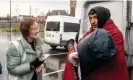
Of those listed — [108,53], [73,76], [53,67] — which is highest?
[108,53]

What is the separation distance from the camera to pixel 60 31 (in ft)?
58.4

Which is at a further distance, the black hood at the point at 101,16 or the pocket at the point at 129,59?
the pocket at the point at 129,59

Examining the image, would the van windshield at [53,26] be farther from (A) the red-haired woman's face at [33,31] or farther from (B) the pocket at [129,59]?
(A) the red-haired woman's face at [33,31]

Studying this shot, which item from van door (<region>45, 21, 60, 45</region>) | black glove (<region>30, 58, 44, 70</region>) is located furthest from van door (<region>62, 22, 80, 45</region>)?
black glove (<region>30, 58, 44, 70</region>)

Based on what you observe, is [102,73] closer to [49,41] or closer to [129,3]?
[129,3]

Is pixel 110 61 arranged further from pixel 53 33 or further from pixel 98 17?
pixel 53 33

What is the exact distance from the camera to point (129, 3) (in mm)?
5598

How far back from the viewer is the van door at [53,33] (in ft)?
58.2

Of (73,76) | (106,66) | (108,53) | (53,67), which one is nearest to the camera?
(108,53)

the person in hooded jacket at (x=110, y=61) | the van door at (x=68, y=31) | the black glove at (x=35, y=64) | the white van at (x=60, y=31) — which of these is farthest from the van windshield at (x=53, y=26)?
the person in hooded jacket at (x=110, y=61)

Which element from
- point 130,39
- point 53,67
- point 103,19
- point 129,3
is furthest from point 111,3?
point 53,67

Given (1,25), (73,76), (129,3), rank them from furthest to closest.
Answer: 1. (1,25)
2. (129,3)
3. (73,76)

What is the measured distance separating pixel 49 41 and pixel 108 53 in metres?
15.4

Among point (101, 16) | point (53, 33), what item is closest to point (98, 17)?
point (101, 16)
